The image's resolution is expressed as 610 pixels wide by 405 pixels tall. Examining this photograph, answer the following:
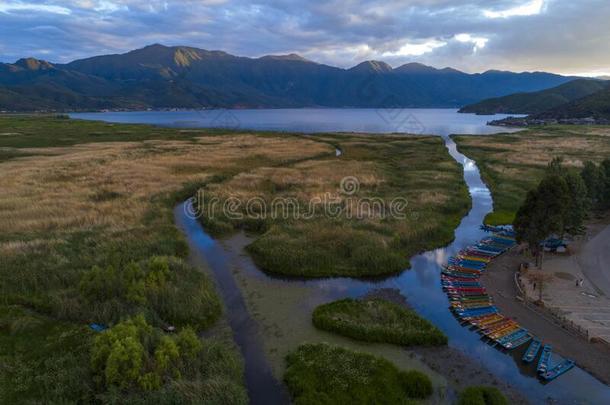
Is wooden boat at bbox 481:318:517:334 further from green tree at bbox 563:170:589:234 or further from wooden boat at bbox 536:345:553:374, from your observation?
green tree at bbox 563:170:589:234

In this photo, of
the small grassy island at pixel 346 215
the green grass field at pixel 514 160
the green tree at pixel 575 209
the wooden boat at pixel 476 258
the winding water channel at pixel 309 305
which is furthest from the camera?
the green grass field at pixel 514 160

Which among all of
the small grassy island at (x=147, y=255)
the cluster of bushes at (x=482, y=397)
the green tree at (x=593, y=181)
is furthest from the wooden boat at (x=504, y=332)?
the green tree at (x=593, y=181)

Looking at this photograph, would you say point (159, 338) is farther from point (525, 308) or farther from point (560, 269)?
point (560, 269)

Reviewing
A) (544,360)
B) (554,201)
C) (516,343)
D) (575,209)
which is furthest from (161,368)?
(575,209)

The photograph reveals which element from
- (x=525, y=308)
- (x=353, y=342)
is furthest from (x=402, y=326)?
(x=525, y=308)

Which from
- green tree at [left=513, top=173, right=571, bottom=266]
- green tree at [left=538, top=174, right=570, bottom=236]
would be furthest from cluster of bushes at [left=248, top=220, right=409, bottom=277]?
green tree at [left=538, top=174, right=570, bottom=236]

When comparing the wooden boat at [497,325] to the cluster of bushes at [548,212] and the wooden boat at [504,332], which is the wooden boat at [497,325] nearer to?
the wooden boat at [504,332]

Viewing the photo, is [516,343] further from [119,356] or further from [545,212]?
[119,356]
